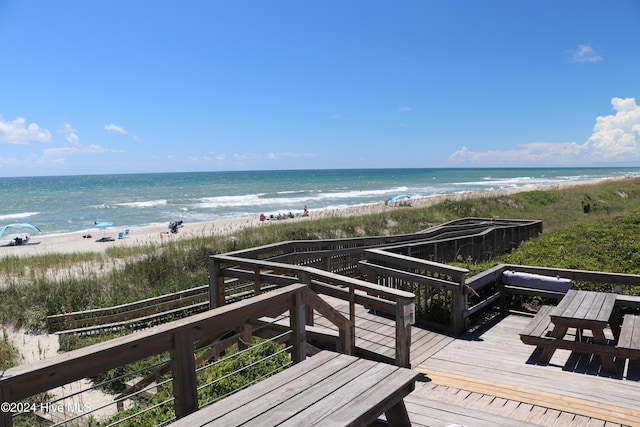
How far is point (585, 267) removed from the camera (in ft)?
27.7

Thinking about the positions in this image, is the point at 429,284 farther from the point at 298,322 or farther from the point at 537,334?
the point at 298,322

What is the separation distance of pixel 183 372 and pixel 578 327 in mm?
4433

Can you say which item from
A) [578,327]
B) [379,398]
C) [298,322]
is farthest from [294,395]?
[578,327]

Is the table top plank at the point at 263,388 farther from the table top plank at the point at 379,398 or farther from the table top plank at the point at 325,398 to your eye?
the table top plank at the point at 379,398

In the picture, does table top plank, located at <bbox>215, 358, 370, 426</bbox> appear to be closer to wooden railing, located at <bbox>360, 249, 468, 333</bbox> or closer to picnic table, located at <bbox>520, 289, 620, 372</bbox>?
picnic table, located at <bbox>520, 289, 620, 372</bbox>

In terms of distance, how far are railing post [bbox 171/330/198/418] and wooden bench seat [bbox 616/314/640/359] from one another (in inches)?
177

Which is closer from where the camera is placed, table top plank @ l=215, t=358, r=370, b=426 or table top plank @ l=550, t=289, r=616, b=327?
table top plank @ l=215, t=358, r=370, b=426

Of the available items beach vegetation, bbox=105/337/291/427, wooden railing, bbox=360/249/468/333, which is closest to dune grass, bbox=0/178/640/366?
wooden railing, bbox=360/249/468/333

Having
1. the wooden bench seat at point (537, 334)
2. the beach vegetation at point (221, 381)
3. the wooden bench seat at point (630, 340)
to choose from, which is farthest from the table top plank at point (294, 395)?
the wooden bench seat at point (630, 340)

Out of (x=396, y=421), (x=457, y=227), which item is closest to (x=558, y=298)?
(x=396, y=421)

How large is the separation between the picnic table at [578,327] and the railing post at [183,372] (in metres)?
4.08

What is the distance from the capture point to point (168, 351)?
8.59ft

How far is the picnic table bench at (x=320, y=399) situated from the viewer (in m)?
2.34

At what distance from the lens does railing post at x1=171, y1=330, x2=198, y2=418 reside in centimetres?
279
